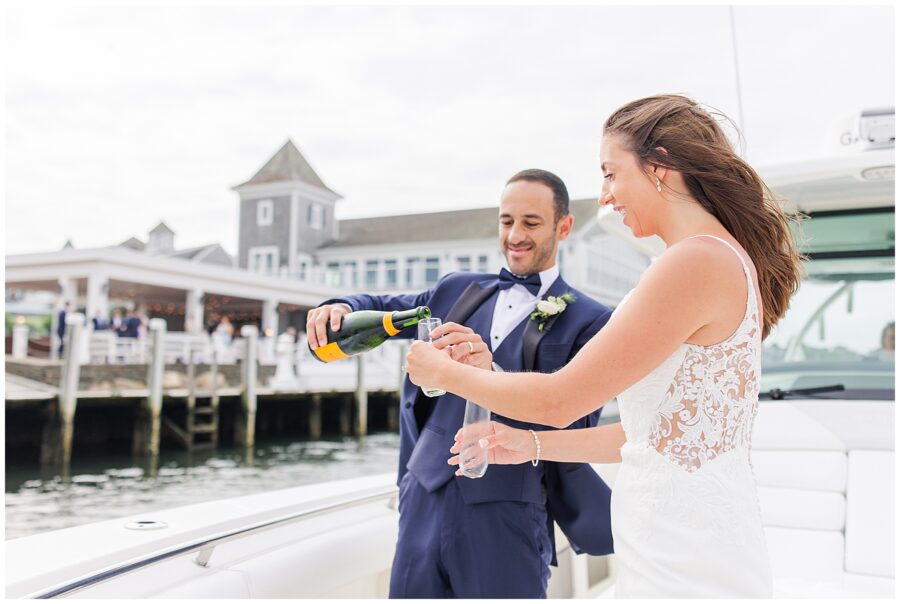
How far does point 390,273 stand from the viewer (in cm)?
3697

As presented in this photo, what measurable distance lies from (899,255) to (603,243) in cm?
3318

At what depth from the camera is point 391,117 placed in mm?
69438

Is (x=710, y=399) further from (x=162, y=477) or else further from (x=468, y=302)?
(x=162, y=477)

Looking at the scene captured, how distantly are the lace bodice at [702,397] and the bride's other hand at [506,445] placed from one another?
36cm

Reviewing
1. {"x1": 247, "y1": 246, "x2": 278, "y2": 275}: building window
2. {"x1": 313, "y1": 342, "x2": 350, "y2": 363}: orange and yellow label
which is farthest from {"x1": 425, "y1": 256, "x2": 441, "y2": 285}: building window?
{"x1": 313, "y1": 342, "x2": 350, "y2": 363}: orange and yellow label

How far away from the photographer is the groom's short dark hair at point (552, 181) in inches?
88.7

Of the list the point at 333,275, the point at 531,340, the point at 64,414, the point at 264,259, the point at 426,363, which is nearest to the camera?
the point at 426,363

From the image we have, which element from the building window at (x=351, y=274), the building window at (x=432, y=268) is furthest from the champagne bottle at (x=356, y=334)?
the building window at (x=351, y=274)

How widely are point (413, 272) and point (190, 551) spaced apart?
114ft

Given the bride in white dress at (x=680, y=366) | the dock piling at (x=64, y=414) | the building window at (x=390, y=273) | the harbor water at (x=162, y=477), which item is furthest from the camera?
the building window at (x=390, y=273)

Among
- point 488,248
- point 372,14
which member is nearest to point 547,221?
point 372,14

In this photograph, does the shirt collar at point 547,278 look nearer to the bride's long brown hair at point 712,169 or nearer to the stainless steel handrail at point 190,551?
the bride's long brown hair at point 712,169

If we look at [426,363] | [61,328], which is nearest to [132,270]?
[61,328]

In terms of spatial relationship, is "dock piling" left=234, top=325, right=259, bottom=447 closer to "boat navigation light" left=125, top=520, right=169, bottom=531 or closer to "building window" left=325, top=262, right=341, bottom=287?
"boat navigation light" left=125, top=520, right=169, bottom=531
